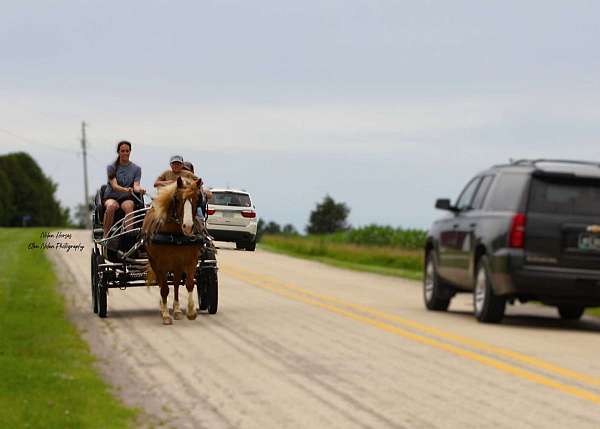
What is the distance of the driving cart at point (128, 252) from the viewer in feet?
39.6

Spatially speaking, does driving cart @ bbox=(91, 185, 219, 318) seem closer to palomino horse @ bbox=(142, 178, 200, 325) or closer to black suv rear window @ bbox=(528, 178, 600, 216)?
palomino horse @ bbox=(142, 178, 200, 325)

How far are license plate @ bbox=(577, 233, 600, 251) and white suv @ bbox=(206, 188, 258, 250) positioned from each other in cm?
854

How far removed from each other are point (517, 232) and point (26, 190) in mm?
107747

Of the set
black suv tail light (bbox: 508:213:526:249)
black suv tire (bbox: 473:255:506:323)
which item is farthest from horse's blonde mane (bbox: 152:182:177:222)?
black suv tire (bbox: 473:255:506:323)

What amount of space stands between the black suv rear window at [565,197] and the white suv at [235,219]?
854cm

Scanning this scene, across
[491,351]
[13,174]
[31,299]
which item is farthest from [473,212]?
[13,174]

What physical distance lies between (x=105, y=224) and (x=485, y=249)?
26.0 ft

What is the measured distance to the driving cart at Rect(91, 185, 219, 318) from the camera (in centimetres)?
1206

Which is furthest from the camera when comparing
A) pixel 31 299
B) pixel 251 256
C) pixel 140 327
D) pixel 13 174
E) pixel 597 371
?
pixel 13 174

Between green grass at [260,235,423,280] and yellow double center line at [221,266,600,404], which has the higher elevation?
green grass at [260,235,423,280]

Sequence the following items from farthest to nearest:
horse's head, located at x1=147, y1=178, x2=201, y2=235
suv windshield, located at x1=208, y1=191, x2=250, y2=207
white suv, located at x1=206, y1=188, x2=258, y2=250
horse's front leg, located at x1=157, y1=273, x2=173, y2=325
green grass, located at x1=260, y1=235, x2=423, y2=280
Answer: green grass, located at x1=260, y1=235, x2=423, y2=280 < horse's front leg, located at x1=157, y1=273, x2=173, y2=325 < horse's head, located at x1=147, y1=178, x2=201, y2=235 < suv windshield, located at x1=208, y1=191, x2=250, y2=207 < white suv, located at x1=206, y1=188, x2=258, y2=250

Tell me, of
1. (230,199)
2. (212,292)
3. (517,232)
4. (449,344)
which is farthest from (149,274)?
(517,232)

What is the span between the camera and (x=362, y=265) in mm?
42000

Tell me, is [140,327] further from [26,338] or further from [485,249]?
[485,249]
